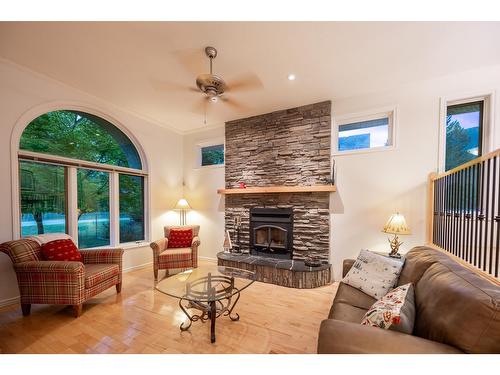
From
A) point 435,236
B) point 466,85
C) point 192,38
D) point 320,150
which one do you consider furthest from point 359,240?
point 192,38

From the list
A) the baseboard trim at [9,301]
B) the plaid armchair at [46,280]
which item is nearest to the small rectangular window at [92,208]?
the baseboard trim at [9,301]

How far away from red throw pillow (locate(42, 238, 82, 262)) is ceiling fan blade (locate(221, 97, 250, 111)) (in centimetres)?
281

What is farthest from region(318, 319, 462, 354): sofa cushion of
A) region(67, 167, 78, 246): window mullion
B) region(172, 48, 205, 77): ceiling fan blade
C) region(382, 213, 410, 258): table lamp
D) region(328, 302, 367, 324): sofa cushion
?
region(67, 167, 78, 246): window mullion

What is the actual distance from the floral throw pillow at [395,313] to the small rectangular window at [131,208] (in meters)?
3.95

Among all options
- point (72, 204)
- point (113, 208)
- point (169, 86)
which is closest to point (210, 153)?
point (169, 86)

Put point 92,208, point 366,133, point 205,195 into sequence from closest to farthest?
point 366,133 → point 92,208 → point 205,195

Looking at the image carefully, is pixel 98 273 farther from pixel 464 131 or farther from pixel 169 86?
pixel 464 131

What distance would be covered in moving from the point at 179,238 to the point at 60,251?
160 cm

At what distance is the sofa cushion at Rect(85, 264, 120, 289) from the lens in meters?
2.24

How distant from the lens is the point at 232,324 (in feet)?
6.62

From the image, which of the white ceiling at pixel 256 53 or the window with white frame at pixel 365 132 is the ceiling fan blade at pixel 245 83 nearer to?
the white ceiling at pixel 256 53

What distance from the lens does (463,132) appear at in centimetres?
265

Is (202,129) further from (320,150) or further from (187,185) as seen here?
(320,150)
